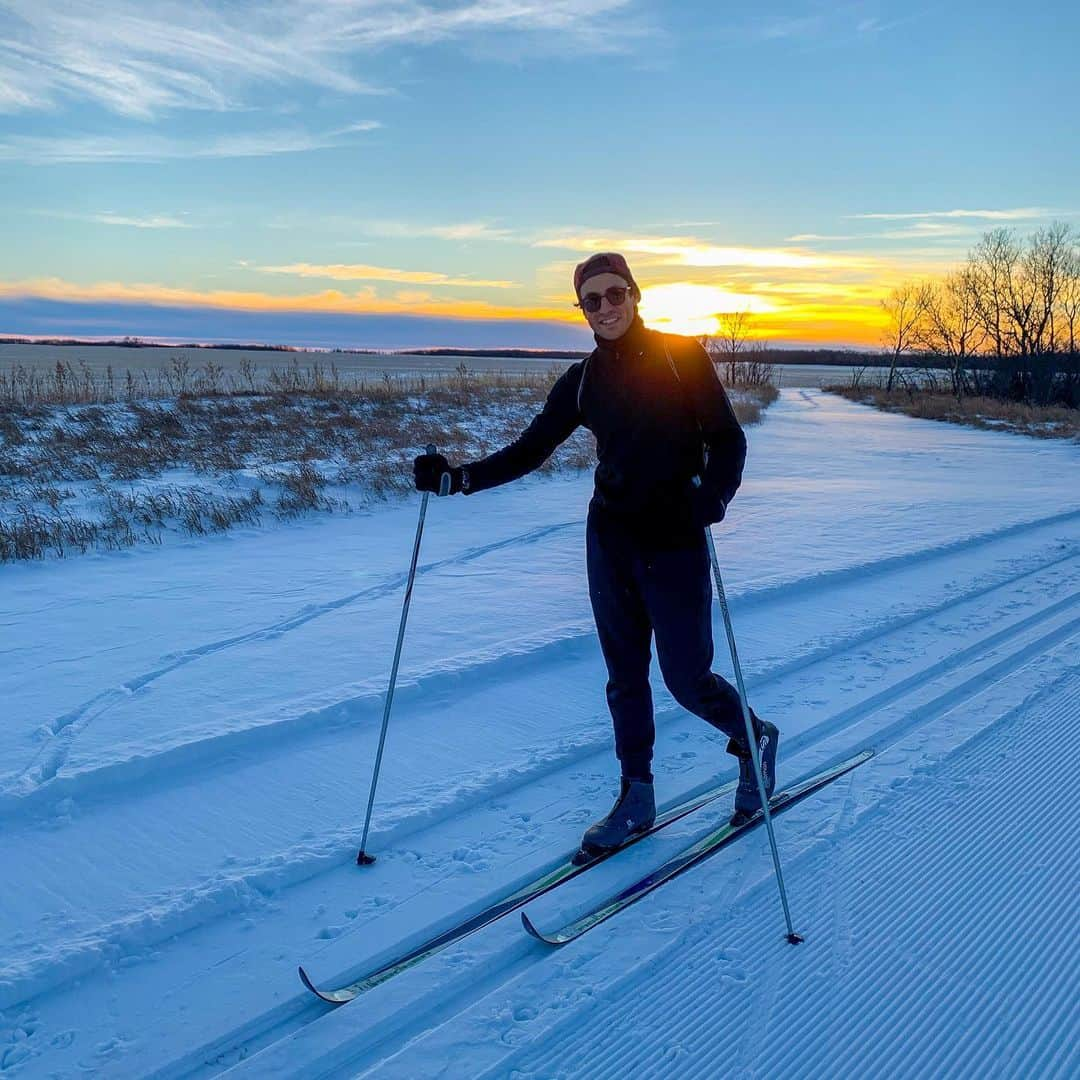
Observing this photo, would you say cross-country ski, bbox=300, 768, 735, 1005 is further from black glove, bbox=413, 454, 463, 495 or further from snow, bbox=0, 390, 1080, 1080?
black glove, bbox=413, 454, 463, 495

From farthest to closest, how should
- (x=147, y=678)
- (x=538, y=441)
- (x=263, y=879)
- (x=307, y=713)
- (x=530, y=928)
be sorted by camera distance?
1. (x=147, y=678)
2. (x=307, y=713)
3. (x=538, y=441)
4. (x=263, y=879)
5. (x=530, y=928)

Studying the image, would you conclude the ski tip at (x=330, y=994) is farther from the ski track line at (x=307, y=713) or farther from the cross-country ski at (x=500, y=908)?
the ski track line at (x=307, y=713)

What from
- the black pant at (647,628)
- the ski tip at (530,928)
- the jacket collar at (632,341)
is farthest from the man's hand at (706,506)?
the ski tip at (530,928)

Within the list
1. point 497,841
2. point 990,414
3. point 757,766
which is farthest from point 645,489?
point 990,414

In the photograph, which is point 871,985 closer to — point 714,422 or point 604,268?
point 714,422

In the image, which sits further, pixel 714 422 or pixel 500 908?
pixel 714 422

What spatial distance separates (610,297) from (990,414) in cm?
3192

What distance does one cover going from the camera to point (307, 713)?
159 inches

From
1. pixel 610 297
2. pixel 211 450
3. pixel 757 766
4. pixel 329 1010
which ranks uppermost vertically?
pixel 610 297

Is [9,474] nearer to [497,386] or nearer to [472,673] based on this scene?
[472,673]

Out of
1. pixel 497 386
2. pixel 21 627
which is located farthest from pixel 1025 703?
pixel 497 386

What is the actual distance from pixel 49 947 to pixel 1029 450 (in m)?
21.3

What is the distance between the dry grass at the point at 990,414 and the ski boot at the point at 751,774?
2346cm

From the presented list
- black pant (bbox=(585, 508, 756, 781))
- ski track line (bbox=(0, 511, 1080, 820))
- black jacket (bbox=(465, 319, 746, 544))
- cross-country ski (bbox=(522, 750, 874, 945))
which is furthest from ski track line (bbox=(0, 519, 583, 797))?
black jacket (bbox=(465, 319, 746, 544))
